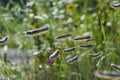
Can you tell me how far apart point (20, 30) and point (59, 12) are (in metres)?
0.35

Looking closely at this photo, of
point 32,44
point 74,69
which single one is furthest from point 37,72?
point 32,44

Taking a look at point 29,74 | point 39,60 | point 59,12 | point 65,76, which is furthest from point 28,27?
point 65,76

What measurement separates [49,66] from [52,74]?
0.29ft

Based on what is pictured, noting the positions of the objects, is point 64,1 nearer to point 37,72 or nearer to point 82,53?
point 82,53

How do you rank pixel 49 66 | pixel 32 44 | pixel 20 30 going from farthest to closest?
1. pixel 20 30
2. pixel 32 44
3. pixel 49 66

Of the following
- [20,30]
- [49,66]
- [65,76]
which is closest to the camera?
[65,76]

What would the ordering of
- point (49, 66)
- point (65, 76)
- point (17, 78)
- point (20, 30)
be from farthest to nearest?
point (20, 30) → point (17, 78) → point (49, 66) → point (65, 76)

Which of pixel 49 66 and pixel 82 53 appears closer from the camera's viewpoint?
pixel 49 66

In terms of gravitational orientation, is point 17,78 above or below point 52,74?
below

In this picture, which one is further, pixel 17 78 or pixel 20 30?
pixel 20 30

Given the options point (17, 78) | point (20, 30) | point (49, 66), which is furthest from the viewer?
point (20, 30)

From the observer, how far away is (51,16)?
345cm

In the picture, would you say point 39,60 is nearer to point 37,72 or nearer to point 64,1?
point 37,72

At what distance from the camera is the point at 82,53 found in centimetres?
265
